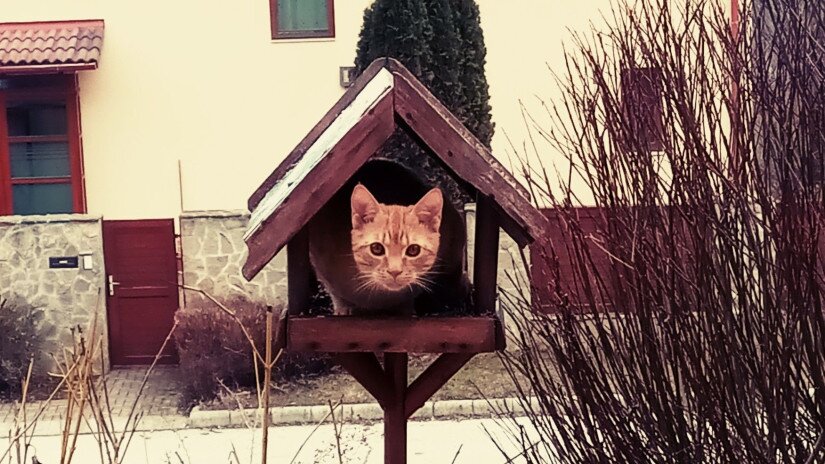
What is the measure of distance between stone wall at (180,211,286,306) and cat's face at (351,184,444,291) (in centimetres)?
530

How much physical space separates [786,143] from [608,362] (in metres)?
0.78

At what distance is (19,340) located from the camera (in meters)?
6.72

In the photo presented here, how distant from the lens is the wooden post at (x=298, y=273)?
6.49 feet

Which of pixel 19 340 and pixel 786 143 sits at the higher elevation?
pixel 786 143

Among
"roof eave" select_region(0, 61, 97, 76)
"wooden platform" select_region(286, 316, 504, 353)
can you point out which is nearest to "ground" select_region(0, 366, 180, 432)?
"roof eave" select_region(0, 61, 97, 76)

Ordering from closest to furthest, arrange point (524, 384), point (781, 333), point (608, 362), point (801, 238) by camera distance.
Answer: point (801, 238) < point (781, 333) < point (608, 362) < point (524, 384)

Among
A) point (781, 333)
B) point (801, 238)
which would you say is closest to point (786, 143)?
point (801, 238)

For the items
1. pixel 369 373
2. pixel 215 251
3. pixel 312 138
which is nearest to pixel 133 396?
pixel 215 251

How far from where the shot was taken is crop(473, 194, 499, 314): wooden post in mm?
1980

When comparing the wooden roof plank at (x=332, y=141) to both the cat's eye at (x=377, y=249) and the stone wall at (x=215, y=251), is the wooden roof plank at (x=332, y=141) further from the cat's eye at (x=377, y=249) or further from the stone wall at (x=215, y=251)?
the stone wall at (x=215, y=251)

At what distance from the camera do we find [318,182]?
1721 millimetres

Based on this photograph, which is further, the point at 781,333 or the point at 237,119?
the point at 237,119

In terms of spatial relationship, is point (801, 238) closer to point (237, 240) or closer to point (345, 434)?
point (345, 434)

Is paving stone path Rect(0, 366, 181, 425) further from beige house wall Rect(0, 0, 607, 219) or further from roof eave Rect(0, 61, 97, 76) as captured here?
roof eave Rect(0, 61, 97, 76)
